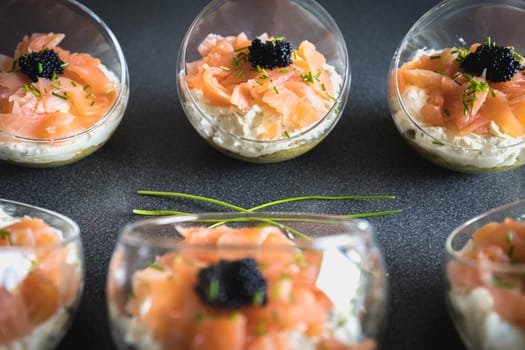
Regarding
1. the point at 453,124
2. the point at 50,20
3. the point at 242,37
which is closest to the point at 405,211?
the point at 453,124

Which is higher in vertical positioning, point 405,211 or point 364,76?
point 364,76

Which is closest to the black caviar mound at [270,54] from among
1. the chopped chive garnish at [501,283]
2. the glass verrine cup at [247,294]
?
the glass verrine cup at [247,294]

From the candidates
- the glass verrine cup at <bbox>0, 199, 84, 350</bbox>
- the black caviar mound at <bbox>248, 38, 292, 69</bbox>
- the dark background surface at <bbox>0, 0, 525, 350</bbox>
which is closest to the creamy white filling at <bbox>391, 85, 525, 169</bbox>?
the dark background surface at <bbox>0, 0, 525, 350</bbox>

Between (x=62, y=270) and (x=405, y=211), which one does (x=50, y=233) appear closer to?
(x=62, y=270)

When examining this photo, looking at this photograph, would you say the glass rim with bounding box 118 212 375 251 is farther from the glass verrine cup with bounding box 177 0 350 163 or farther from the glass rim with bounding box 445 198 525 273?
the glass verrine cup with bounding box 177 0 350 163

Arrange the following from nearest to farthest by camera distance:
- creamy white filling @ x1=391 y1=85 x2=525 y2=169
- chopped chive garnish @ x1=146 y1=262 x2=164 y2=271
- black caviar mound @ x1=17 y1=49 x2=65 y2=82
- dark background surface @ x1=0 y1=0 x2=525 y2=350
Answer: chopped chive garnish @ x1=146 y1=262 x2=164 y2=271, dark background surface @ x1=0 y1=0 x2=525 y2=350, creamy white filling @ x1=391 y1=85 x2=525 y2=169, black caviar mound @ x1=17 y1=49 x2=65 y2=82

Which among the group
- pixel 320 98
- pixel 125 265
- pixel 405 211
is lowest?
pixel 405 211

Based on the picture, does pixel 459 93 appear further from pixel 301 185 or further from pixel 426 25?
pixel 301 185
